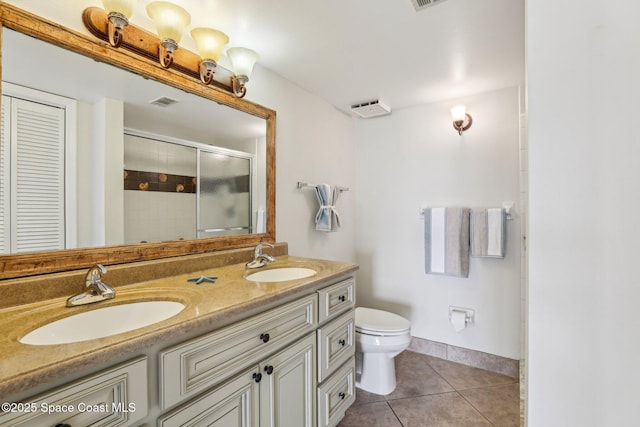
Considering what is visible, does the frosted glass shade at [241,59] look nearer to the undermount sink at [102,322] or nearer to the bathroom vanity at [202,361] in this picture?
the bathroom vanity at [202,361]

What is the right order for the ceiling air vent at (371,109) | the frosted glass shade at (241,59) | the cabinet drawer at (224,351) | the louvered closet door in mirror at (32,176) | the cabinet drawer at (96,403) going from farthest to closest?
the ceiling air vent at (371,109) < the frosted glass shade at (241,59) < the louvered closet door in mirror at (32,176) < the cabinet drawer at (224,351) < the cabinet drawer at (96,403)

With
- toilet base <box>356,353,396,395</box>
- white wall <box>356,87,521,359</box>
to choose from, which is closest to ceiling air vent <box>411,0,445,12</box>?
white wall <box>356,87,521,359</box>

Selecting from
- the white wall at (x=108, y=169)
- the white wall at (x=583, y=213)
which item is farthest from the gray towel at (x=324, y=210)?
the white wall at (x=583, y=213)

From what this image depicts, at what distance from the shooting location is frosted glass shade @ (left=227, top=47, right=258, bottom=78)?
1.45 metres

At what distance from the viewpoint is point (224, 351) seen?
0.87 meters

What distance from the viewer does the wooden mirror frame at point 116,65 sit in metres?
0.91

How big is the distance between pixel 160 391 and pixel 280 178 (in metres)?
1.38

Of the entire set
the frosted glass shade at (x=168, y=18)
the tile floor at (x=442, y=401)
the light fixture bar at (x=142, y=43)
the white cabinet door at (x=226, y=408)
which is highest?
the frosted glass shade at (x=168, y=18)

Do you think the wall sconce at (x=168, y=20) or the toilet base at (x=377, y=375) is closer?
the wall sconce at (x=168, y=20)

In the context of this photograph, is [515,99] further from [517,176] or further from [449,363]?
[449,363]

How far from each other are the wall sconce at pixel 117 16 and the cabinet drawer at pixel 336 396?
1.73 m

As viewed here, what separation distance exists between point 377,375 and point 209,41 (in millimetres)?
2182

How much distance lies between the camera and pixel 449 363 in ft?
7.22

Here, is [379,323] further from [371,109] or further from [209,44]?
[209,44]
